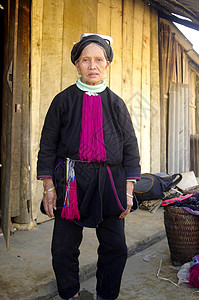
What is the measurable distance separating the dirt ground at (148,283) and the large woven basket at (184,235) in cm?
14

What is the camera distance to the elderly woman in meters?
1.76

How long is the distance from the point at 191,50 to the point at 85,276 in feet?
21.5

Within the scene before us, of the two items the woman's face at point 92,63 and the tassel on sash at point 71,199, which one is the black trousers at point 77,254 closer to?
the tassel on sash at point 71,199

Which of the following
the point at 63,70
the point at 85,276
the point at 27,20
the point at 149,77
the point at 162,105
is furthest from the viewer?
the point at 162,105

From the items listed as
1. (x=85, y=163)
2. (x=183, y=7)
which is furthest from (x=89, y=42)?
(x=183, y=7)

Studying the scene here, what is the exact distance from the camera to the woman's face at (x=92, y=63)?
1783 mm

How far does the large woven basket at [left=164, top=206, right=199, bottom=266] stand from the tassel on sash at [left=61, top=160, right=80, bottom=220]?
1315 millimetres

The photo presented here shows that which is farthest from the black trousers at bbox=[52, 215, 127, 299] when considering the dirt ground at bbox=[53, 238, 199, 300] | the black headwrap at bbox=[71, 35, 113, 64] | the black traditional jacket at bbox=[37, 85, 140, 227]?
the black headwrap at bbox=[71, 35, 113, 64]

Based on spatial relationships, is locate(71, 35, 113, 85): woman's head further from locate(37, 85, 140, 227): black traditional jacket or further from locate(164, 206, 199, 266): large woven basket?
locate(164, 206, 199, 266): large woven basket

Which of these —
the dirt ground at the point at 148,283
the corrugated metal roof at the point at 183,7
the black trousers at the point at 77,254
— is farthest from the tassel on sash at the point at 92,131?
the corrugated metal roof at the point at 183,7

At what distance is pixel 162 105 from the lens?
588 cm

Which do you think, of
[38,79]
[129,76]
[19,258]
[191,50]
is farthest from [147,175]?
[191,50]

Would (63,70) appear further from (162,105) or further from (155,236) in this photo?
(162,105)

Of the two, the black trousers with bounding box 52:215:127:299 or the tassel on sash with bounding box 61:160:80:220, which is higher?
the tassel on sash with bounding box 61:160:80:220
